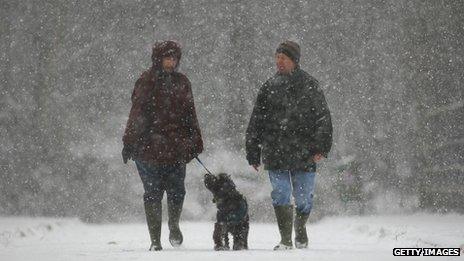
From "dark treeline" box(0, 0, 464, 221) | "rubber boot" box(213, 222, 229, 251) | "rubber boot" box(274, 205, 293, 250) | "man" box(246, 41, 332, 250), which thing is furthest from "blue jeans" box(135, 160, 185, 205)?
"dark treeline" box(0, 0, 464, 221)

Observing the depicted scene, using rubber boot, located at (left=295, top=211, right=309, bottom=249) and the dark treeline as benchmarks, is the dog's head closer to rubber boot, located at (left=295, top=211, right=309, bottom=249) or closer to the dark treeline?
rubber boot, located at (left=295, top=211, right=309, bottom=249)

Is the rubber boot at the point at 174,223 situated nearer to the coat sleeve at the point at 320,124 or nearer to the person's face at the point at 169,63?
the person's face at the point at 169,63

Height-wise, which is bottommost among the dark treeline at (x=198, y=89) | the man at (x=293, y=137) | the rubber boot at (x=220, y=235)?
the rubber boot at (x=220, y=235)

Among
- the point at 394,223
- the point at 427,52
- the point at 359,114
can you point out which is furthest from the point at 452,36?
the point at 394,223

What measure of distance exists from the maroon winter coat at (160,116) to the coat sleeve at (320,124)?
45.0 inches

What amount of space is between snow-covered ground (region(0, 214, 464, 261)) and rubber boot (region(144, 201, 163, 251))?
0.14 metres

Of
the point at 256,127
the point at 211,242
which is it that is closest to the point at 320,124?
the point at 256,127

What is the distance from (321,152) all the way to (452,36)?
732 centimetres

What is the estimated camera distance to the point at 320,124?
22.1 ft

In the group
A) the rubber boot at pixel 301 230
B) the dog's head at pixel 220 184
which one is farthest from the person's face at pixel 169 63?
the rubber boot at pixel 301 230

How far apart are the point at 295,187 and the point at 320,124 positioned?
60 cm

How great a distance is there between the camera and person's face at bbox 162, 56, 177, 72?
6852mm

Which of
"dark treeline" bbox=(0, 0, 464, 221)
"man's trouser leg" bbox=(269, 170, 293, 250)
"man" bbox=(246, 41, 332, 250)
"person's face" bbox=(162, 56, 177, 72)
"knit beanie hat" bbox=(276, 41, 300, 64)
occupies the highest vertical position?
"dark treeline" bbox=(0, 0, 464, 221)

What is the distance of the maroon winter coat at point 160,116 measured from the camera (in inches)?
268
